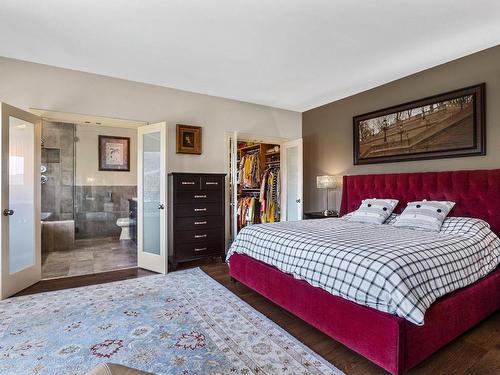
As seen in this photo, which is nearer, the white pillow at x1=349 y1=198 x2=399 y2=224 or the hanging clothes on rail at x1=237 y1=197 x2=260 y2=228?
the white pillow at x1=349 y1=198 x2=399 y2=224

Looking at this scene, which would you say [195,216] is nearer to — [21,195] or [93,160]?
[21,195]

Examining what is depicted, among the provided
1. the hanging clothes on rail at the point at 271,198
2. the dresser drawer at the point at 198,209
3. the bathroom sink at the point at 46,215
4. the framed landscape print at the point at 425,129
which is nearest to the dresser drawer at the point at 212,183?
the dresser drawer at the point at 198,209

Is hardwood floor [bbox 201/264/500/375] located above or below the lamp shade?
below

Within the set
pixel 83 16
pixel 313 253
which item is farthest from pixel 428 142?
Result: pixel 83 16

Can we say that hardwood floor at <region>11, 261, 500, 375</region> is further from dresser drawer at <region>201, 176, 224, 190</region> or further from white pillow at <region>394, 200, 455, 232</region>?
dresser drawer at <region>201, 176, 224, 190</region>

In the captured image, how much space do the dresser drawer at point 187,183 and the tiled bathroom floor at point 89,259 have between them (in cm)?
140

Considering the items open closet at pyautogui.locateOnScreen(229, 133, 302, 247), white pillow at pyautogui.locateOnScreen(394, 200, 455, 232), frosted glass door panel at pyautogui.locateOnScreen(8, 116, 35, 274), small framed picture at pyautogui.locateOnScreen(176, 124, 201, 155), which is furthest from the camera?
open closet at pyautogui.locateOnScreen(229, 133, 302, 247)

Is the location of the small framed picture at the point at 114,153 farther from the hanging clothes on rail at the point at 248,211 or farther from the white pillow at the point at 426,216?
the white pillow at the point at 426,216

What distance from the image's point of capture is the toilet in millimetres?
5879

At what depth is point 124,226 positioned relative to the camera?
5.95 metres

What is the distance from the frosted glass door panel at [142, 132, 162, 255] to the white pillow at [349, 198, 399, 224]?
8.63 ft

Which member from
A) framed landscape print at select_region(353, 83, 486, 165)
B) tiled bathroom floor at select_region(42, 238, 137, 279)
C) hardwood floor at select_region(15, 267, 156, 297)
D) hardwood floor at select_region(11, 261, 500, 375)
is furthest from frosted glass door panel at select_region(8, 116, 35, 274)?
framed landscape print at select_region(353, 83, 486, 165)

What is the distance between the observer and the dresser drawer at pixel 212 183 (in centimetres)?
407

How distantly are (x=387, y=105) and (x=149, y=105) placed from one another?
3.39 metres
